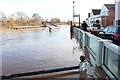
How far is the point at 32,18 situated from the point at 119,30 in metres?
96.5

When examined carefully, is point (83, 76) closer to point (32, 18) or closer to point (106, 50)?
point (106, 50)

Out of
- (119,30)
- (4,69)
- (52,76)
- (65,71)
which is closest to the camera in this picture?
(52,76)

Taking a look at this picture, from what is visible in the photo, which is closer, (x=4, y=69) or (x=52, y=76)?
(x=52, y=76)

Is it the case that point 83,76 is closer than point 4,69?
Yes

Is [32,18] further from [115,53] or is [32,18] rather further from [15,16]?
[115,53]

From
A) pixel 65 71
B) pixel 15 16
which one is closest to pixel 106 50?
pixel 65 71

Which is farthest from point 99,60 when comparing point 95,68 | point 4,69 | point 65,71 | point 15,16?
point 15,16

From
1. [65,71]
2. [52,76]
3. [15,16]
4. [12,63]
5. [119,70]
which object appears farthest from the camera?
[15,16]

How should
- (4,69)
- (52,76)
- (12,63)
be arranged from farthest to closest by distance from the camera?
1. (12,63)
2. (4,69)
3. (52,76)

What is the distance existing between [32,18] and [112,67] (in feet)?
350

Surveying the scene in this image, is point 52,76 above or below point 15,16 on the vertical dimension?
below

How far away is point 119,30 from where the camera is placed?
1777cm

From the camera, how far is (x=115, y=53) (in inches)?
260

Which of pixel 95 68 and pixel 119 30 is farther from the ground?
pixel 119 30
